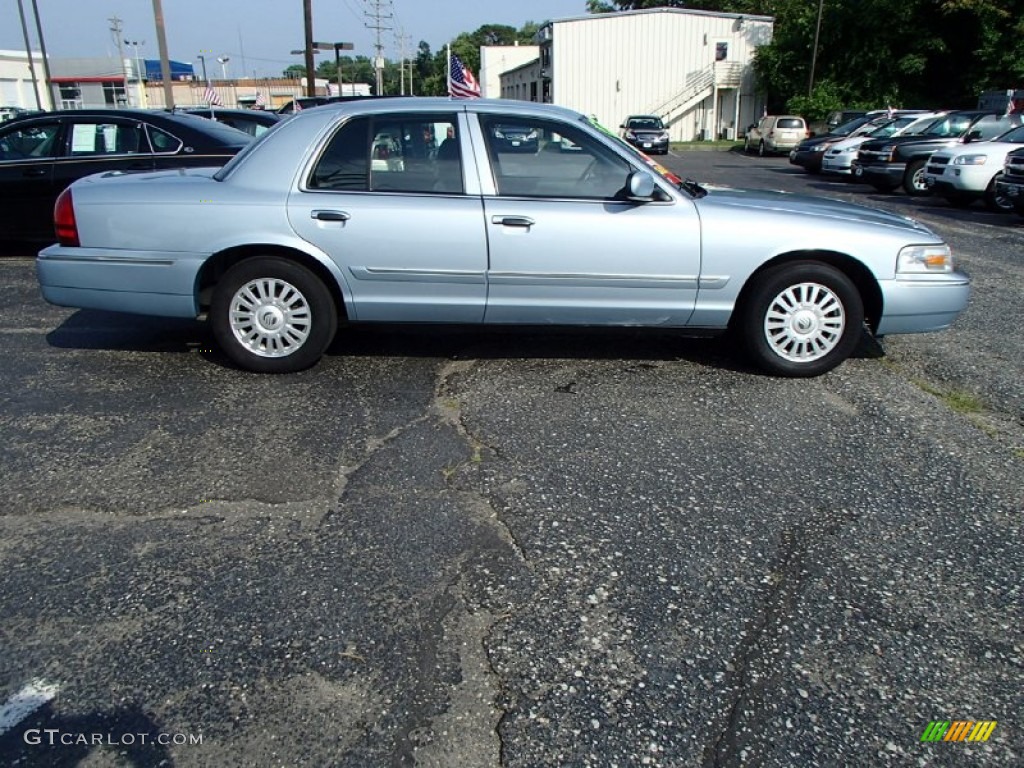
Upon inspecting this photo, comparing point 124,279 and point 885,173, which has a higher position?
point 124,279

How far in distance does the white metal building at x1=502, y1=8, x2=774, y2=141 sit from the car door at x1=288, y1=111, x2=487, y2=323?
41.9m

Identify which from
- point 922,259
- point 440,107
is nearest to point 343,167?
point 440,107

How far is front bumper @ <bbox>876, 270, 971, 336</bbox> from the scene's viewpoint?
4.74 meters

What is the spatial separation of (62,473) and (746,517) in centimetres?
301

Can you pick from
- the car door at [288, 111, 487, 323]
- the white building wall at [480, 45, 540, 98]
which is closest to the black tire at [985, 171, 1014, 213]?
the car door at [288, 111, 487, 323]

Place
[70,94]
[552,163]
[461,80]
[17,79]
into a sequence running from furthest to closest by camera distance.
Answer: [70,94]
[17,79]
[461,80]
[552,163]

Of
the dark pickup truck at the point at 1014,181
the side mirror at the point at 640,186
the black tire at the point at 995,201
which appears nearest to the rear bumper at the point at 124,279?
the side mirror at the point at 640,186

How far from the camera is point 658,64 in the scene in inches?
1780

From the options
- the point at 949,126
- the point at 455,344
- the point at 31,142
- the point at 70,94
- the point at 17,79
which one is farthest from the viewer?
the point at 70,94

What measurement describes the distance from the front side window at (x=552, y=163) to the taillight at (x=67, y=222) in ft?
8.24

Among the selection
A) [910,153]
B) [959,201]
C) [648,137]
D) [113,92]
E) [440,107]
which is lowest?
[959,201]

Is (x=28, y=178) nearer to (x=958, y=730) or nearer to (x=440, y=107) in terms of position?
(x=440, y=107)

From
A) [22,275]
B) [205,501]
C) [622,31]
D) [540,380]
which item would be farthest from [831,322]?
[622,31]

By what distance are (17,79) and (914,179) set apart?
6947cm
